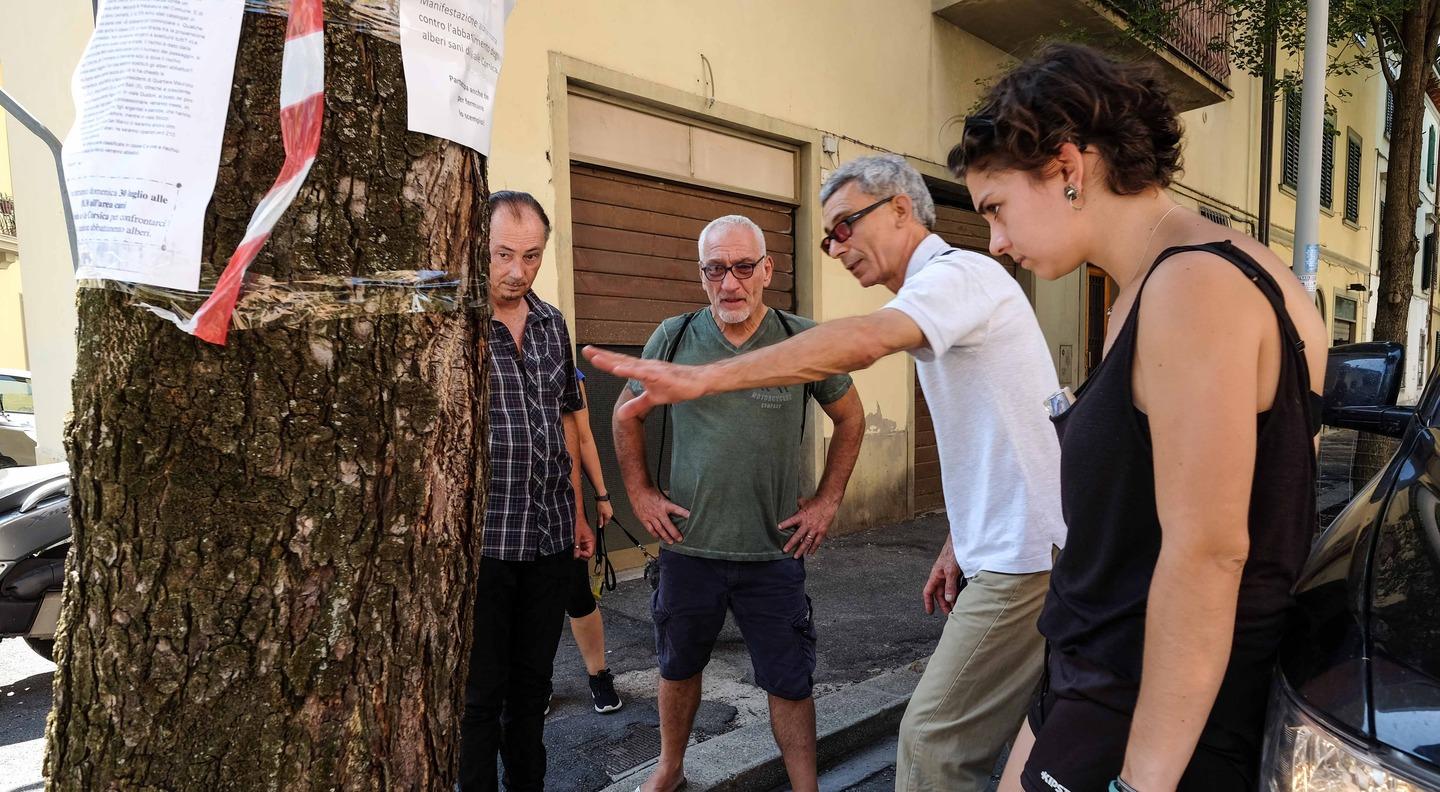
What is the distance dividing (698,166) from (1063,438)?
5.26 metres

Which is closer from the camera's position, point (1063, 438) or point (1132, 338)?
point (1132, 338)

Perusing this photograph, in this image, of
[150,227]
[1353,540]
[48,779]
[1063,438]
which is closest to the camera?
[150,227]

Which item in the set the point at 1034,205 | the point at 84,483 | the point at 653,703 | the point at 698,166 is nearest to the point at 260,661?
the point at 84,483

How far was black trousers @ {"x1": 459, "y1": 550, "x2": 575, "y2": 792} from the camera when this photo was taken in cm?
259

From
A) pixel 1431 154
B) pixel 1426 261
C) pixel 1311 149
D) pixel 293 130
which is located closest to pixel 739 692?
pixel 293 130

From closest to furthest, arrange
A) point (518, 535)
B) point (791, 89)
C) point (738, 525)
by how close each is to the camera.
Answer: point (518, 535), point (738, 525), point (791, 89)

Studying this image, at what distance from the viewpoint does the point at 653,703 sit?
3.79 meters

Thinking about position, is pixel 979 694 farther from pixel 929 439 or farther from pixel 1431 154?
pixel 1431 154

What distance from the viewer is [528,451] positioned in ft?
9.16

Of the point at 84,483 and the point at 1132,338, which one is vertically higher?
the point at 1132,338

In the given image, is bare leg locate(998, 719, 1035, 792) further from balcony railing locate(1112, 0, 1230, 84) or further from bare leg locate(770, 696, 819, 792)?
balcony railing locate(1112, 0, 1230, 84)

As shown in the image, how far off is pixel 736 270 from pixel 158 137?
6.41 feet

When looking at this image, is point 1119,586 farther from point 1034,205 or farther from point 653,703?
point 653,703

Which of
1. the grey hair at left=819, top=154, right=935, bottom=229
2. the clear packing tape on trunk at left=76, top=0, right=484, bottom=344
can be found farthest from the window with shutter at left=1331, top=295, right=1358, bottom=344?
the clear packing tape on trunk at left=76, top=0, right=484, bottom=344
